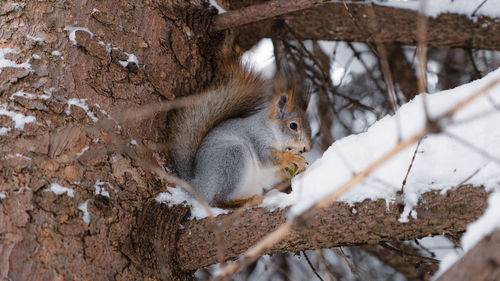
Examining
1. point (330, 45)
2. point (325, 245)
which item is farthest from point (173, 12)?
point (330, 45)

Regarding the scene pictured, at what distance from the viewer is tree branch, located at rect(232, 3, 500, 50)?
1.91 meters

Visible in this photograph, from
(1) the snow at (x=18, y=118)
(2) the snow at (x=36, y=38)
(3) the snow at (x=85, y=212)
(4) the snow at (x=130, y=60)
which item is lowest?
(3) the snow at (x=85, y=212)

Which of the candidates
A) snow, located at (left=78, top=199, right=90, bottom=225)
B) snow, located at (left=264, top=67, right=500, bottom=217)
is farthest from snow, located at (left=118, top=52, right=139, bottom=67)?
snow, located at (left=264, top=67, right=500, bottom=217)

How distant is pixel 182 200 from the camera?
1343 millimetres

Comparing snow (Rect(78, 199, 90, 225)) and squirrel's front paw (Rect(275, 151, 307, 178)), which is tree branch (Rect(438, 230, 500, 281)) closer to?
snow (Rect(78, 199, 90, 225))

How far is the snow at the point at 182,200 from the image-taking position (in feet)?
4.29

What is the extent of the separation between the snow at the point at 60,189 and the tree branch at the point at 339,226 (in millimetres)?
316

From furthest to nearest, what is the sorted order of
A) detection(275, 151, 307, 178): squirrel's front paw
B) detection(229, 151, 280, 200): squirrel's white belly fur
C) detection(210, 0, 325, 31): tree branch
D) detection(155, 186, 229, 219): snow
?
detection(275, 151, 307, 178): squirrel's front paw < detection(229, 151, 280, 200): squirrel's white belly fur < detection(210, 0, 325, 31): tree branch < detection(155, 186, 229, 219): snow

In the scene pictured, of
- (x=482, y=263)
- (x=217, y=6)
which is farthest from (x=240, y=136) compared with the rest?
(x=482, y=263)

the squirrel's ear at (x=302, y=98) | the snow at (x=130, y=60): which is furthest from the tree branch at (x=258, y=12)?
the squirrel's ear at (x=302, y=98)

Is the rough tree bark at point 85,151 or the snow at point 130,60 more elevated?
the snow at point 130,60

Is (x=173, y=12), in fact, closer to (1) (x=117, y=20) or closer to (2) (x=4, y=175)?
(1) (x=117, y=20)

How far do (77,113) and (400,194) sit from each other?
2.63 feet

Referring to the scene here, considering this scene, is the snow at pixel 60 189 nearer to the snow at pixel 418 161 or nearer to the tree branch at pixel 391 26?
the snow at pixel 418 161
